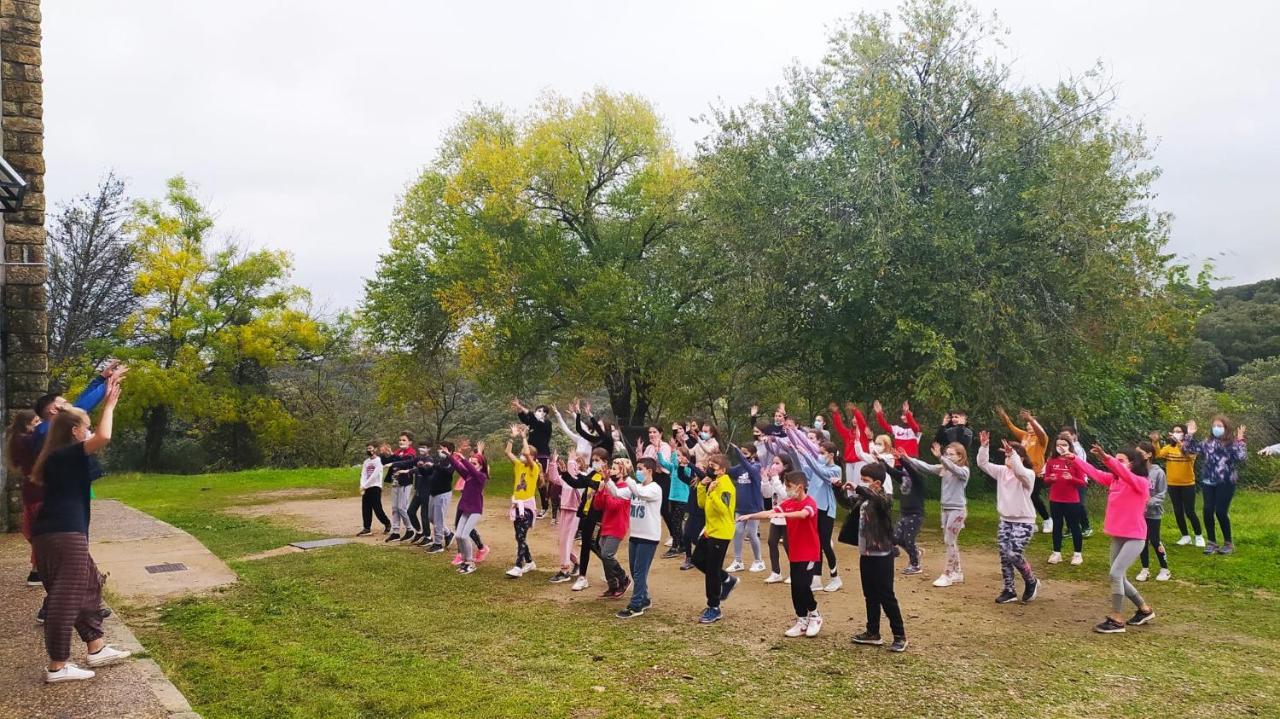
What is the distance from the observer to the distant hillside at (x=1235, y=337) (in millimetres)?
41125

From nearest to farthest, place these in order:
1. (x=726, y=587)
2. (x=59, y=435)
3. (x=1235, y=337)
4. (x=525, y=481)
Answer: (x=59, y=435) < (x=726, y=587) < (x=525, y=481) < (x=1235, y=337)

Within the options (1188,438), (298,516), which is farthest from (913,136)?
(298,516)

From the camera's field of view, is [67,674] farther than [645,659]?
No

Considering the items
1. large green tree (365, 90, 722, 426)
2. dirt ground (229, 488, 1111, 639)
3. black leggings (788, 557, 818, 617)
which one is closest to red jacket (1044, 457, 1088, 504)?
dirt ground (229, 488, 1111, 639)

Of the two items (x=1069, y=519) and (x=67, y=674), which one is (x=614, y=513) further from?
(x=1069, y=519)

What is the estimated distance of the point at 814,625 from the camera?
7859 millimetres

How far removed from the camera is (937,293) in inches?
583

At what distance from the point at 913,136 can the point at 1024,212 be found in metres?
2.64

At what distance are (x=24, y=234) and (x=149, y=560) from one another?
655 centimetres

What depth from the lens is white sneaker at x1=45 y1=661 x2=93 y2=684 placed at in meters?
6.11

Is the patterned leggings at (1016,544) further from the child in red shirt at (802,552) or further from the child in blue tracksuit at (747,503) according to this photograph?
the child in blue tracksuit at (747,503)

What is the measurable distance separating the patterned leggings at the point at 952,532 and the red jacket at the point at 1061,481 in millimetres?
1753

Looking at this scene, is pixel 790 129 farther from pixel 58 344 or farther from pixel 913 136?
pixel 58 344

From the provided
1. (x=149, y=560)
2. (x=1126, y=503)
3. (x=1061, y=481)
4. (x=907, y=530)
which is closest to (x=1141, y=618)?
(x=1126, y=503)
